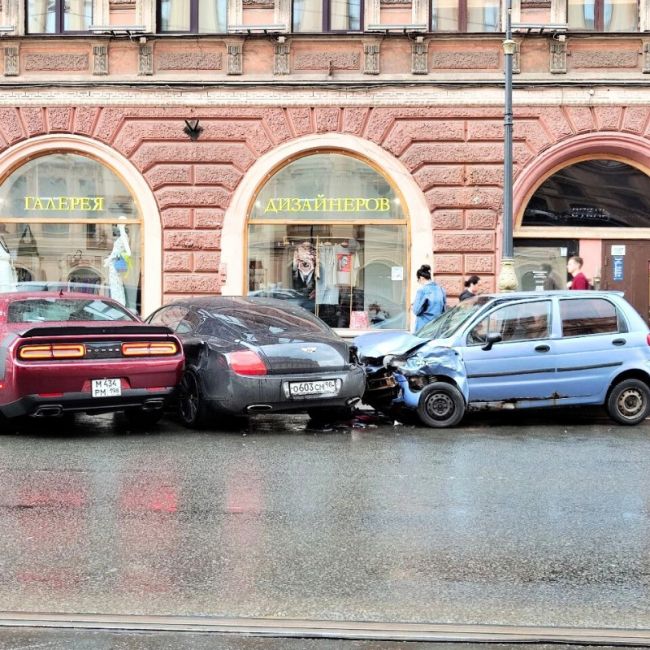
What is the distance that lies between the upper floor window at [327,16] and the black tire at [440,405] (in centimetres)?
890

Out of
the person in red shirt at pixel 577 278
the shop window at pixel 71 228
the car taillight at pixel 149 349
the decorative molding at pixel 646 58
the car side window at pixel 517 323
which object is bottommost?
the car taillight at pixel 149 349

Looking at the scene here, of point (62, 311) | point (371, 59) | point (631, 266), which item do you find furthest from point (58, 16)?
point (631, 266)

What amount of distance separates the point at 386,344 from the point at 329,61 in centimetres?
747

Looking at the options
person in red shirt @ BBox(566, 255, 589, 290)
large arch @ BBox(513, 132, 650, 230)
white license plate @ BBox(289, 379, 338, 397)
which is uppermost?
large arch @ BBox(513, 132, 650, 230)

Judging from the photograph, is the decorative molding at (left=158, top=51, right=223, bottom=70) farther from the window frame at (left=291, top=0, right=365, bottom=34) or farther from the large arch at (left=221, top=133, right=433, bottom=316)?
the large arch at (left=221, top=133, right=433, bottom=316)

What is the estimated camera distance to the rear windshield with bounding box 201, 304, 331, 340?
10.0 metres

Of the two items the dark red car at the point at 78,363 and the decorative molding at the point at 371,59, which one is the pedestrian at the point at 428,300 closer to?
the decorative molding at the point at 371,59

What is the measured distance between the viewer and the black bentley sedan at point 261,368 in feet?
30.9

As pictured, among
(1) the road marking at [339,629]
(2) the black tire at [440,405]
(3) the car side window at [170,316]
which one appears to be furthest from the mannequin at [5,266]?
(1) the road marking at [339,629]

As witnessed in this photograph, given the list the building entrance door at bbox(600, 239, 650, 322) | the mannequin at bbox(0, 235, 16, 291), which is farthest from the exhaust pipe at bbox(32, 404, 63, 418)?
the building entrance door at bbox(600, 239, 650, 322)

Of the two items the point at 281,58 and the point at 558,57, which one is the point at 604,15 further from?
the point at 281,58

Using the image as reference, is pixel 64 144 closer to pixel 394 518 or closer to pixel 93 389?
pixel 93 389

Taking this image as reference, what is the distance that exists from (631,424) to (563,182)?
723cm

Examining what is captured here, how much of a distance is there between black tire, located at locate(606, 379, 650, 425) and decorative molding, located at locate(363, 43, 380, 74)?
27.0 feet
